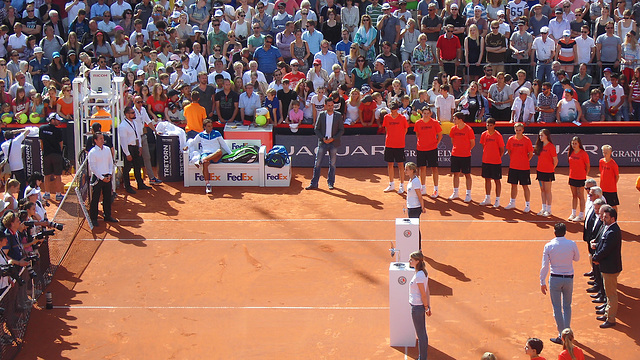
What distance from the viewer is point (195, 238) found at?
1594 cm

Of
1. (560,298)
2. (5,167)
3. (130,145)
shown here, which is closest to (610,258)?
(560,298)

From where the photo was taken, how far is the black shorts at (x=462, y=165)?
59.1 ft

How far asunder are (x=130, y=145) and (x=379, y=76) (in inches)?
284

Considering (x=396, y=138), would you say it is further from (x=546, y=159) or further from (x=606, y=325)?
(x=606, y=325)

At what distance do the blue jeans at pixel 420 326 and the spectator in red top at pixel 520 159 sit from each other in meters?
7.32

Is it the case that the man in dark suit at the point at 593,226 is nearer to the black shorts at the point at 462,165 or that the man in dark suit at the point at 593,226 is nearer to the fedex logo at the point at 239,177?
the black shorts at the point at 462,165

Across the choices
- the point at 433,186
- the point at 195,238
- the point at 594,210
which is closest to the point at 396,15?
the point at 433,186

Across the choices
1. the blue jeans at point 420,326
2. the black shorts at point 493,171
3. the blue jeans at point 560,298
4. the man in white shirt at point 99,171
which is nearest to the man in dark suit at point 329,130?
the black shorts at point 493,171

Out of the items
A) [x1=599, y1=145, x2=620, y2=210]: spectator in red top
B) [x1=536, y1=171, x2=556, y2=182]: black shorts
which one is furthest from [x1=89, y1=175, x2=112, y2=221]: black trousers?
[x1=599, y1=145, x2=620, y2=210]: spectator in red top

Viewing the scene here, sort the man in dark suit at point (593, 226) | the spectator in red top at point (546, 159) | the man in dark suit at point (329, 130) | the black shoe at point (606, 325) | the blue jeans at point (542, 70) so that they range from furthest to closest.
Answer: the blue jeans at point (542, 70), the man in dark suit at point (329, 130), the spectator in red top at point (546, 159), the man in dark suit at point (593, 226), the black shoe at point (606, 325)

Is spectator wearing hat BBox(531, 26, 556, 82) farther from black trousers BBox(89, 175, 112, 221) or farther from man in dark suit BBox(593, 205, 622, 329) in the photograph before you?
black trousers BBox(89, 175, 112, 221)

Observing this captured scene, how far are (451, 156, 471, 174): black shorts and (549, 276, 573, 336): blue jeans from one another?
671 cm

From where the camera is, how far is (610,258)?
39.2ft

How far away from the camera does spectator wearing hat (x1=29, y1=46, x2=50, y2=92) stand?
23.6 meters
